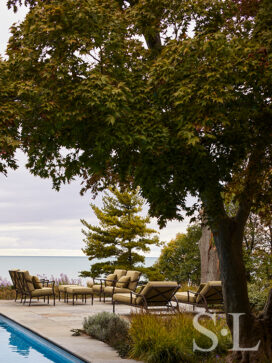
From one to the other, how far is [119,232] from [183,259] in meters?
3.45

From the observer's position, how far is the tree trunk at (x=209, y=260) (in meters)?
16.5

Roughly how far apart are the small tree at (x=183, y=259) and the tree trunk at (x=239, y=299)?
14519mm

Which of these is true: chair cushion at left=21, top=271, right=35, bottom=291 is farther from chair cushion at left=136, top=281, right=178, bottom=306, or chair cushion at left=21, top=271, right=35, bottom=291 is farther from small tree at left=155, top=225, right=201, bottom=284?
small tree at left=155, top=225, right=201, bottom=284

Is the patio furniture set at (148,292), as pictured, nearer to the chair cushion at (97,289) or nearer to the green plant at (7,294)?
the chair cushion at (97,289)

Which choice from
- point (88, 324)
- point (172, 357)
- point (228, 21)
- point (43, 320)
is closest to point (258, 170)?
point (228, 21)

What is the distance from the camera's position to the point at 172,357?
21.7 ft

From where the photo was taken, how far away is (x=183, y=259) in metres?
22.4

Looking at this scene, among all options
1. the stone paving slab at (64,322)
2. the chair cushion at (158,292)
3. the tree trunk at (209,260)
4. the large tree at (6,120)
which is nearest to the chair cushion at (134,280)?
the stone paving slab at (64,322)

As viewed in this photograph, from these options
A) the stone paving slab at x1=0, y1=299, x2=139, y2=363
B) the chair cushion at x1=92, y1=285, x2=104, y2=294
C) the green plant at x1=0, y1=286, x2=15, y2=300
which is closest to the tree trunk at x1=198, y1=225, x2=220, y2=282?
the stone paving slab at x1=0, y1=299, x2=139, y2=363

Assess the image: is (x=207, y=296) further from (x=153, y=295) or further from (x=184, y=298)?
(x=153, y=295)

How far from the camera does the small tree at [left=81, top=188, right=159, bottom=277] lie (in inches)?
837

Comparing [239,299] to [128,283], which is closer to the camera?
[239,299]

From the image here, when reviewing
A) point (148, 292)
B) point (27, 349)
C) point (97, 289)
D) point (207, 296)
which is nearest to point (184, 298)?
point (207, 296)

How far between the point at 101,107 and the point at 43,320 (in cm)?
748
